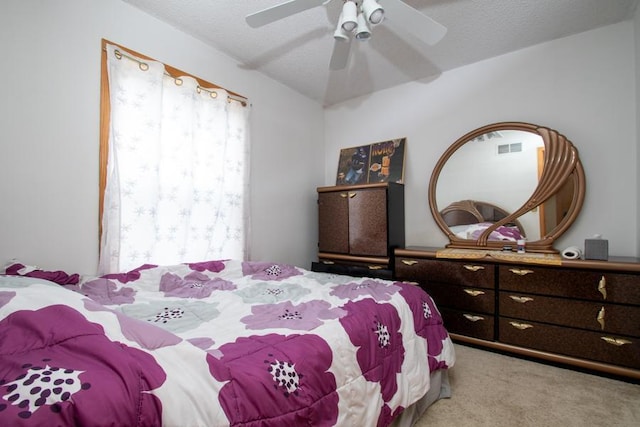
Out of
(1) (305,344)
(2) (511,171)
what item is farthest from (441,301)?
(1) (305,344)

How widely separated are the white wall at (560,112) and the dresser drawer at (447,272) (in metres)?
0.50

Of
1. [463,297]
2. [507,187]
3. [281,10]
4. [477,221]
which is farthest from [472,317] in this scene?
[281,10]

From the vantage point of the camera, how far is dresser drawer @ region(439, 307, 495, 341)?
2266 millimetres

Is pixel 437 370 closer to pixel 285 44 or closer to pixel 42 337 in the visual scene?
pixel 42 337

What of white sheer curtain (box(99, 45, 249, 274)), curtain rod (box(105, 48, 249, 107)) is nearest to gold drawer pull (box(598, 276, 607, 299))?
white sheer curtain (box(99, 45, 249, 274))

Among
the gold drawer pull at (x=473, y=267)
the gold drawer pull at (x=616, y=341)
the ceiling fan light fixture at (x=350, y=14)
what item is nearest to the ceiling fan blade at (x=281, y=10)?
the ceiling fan light fixture at (x=350, y=14)

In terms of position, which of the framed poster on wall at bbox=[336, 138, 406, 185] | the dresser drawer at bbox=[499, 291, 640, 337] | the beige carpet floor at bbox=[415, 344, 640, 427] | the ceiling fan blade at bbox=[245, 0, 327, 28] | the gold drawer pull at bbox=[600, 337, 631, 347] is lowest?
the beige carpet floor at bbox=[415, 344, 640, 427]

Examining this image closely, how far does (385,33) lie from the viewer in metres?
2.26

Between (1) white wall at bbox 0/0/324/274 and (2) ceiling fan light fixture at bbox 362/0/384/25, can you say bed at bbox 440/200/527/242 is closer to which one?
(2) ceiling fan light fixture at bbox 362/0/384/25

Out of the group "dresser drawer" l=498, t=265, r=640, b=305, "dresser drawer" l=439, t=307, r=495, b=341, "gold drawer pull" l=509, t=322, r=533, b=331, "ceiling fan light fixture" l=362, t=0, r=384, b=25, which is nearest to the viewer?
"ceiling fan light fixture" l=362, t=0, r=384, b=25

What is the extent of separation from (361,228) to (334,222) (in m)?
0.33

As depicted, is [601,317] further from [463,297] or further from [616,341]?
[463,297]

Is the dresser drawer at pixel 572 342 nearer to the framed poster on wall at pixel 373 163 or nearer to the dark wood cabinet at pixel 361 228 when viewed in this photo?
the dark wood cabinet at pixel 361 228

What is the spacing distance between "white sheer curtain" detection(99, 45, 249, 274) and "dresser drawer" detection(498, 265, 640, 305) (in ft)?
7.27
